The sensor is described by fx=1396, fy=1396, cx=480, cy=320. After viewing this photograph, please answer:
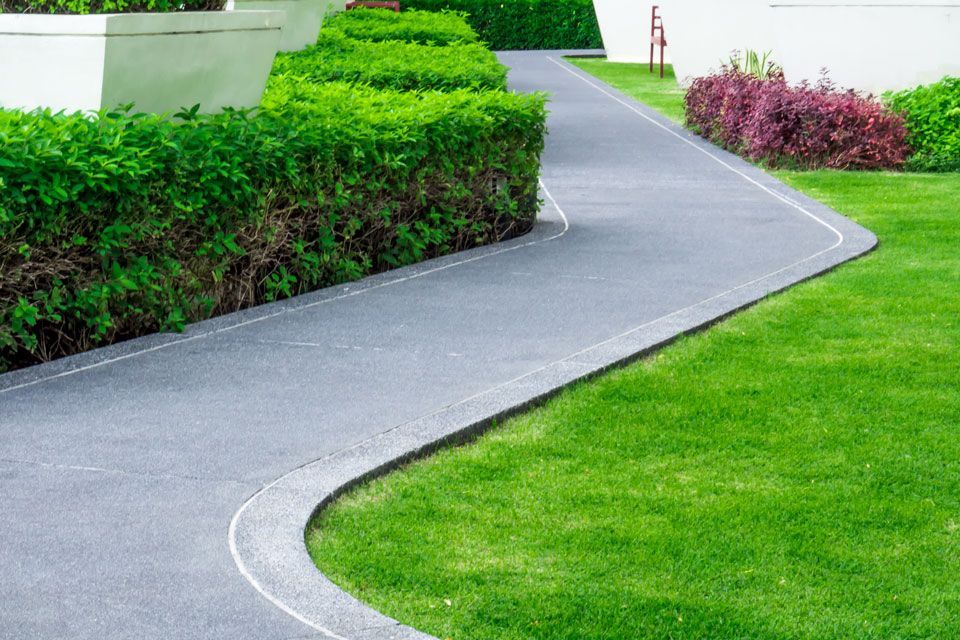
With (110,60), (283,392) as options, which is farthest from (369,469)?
(110,60)

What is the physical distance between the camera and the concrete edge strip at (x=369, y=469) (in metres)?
4.10

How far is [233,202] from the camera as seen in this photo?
788cm

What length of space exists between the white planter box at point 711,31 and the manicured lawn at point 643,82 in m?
0.76

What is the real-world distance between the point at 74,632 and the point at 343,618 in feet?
2.47

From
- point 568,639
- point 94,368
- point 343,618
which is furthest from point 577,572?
point 94,368

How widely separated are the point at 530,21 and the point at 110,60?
115ft

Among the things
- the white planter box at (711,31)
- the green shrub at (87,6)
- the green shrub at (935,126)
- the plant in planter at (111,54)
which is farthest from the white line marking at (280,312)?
the white planter box at (711,31)

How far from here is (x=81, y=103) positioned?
786 cm

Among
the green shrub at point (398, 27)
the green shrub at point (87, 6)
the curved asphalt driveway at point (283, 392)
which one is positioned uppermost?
the green shrub at point (398, 27)

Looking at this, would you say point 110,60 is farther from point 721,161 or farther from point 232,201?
point 721,161

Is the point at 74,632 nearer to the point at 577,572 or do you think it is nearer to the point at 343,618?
the point at 343,618

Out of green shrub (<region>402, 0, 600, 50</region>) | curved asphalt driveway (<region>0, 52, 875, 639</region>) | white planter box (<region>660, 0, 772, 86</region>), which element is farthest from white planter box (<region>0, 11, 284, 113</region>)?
green shrub (<region>402, 0, 600, 50</region>)

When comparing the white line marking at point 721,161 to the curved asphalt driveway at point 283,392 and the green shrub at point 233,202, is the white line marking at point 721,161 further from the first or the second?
the green shrub at point 233,202

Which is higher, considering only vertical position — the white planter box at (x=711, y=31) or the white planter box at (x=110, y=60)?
the white planter box at (x=711, y=31)
